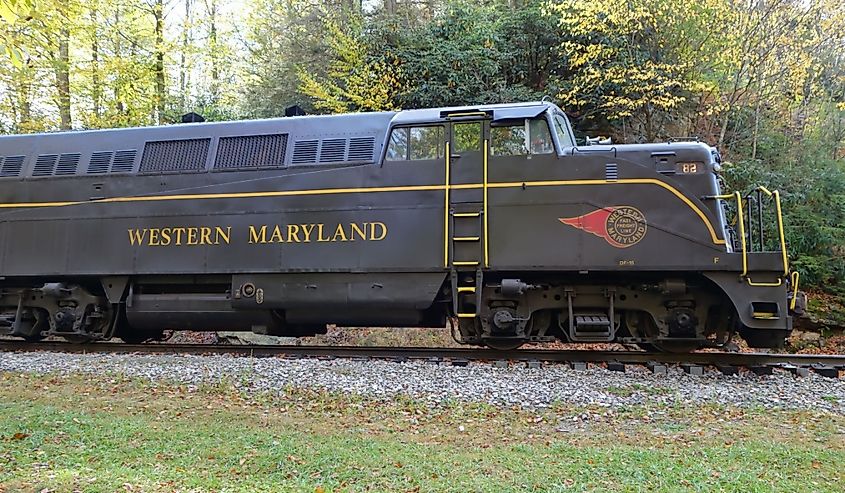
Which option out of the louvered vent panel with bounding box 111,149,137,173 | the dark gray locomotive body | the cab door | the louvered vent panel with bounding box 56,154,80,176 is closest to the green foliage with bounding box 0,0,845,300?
the louvered vent panel with bounding box 56,154,80,176

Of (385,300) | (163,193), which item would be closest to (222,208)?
(163,193)

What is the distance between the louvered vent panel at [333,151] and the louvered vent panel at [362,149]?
0.41 ft

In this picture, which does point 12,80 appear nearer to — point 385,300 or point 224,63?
point 224,63

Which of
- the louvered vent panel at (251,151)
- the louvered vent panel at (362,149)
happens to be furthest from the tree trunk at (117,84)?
the louvered vent panel at (362,149)

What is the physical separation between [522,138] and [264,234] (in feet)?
12.5

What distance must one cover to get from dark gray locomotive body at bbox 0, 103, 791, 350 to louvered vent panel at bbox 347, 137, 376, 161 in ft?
0.11

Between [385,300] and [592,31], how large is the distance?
10.2m

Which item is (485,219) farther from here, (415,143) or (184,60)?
(184,60)

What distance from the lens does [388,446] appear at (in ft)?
14.4

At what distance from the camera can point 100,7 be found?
55.9ft

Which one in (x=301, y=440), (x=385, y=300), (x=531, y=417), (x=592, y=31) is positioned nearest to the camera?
(x=301, y=440)

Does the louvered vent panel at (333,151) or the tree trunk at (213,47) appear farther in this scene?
the tree trunk at (213,47)

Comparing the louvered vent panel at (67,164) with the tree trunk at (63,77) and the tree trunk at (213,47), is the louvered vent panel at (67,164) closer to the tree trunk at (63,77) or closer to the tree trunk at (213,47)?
the tree trunk at (63,77)

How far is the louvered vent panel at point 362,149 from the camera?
812cm
